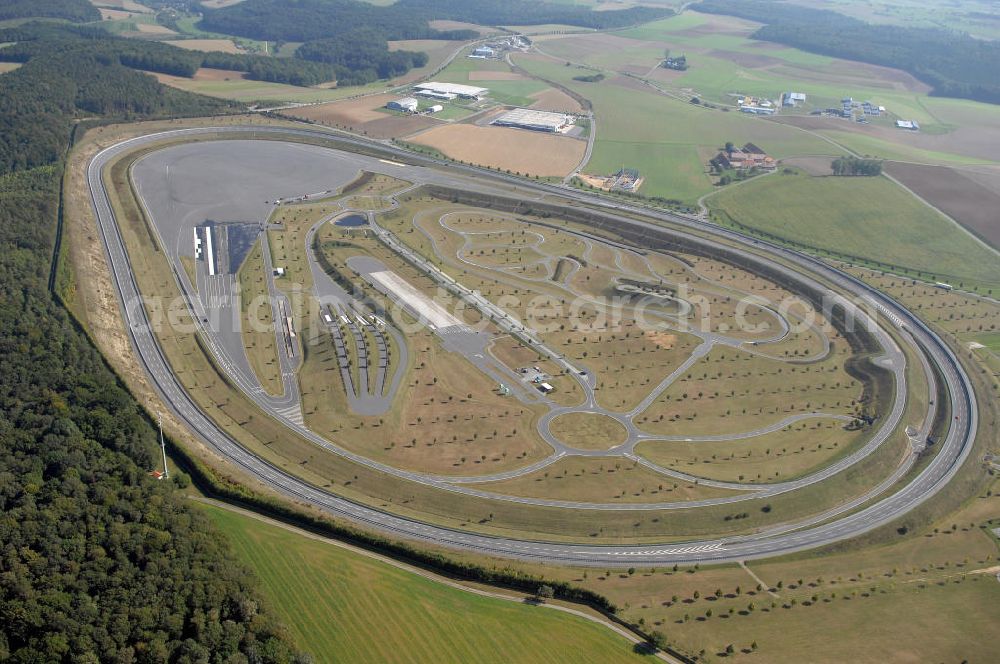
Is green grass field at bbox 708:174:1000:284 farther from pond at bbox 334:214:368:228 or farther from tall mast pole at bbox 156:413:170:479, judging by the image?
tall mast pole at bbox 156:413:170:479

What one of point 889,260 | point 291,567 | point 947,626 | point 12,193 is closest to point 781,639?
point 947,626

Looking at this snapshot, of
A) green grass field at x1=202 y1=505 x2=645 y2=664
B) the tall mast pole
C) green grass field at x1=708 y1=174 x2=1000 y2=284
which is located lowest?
green grass field at x1=202 y1=505 x2=645 y2=664

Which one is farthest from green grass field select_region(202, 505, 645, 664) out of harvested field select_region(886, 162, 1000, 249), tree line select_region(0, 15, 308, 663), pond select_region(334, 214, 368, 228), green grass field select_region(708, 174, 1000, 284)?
harvested field select_region(886, 162, 1000, 249)

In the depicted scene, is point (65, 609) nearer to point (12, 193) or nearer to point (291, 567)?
point (291, 567)

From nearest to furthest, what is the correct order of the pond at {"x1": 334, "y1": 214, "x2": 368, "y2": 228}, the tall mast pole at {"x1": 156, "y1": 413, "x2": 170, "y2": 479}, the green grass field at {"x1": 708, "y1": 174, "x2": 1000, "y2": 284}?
the tall mast pole at {"x1": 156, "y1": 413, "x2": 170, "y2": 479}, the pond at {"x1": 334, "y1": 214, "x2": 368, "y2": 228}, the green grass field at {"x1": 708, "y1": 174, "x2": 1000, "y2": 284}

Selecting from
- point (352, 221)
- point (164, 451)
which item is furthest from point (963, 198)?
point (164, 451)

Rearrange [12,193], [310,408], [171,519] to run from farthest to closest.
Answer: [12,193] → [310,408] → [171,519]

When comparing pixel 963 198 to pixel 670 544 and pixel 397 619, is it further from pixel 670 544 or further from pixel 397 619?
pixel 397 619
